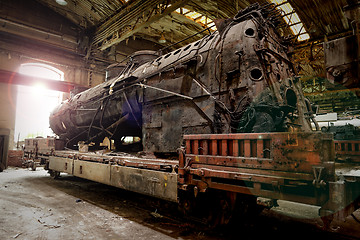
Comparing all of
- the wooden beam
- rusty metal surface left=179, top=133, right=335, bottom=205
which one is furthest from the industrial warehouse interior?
the wooden beam

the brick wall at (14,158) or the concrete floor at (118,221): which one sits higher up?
the brick wall at (14,158)

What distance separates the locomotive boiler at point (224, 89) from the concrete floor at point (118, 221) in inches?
55.6

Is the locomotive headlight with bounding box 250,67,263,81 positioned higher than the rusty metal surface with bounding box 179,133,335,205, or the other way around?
the locomotive headlight with bounding box 250,67,263,81

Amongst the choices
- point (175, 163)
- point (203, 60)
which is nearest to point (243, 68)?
point (203, 60)

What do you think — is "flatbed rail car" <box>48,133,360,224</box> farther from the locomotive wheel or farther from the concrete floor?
the concrete floor

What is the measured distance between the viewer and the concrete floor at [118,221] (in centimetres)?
353

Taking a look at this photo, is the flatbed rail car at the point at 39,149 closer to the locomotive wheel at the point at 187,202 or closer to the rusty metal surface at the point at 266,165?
the locomotive wheel at the point at 187,202

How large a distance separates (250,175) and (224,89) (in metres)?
1.75

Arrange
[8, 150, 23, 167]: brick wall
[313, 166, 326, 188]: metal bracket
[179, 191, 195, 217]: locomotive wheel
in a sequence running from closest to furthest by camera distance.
A: [313, 166, 326, 188]: metal bracket < [179, 191, 195, 217]: locomotive wheel < [8, 150, 23, 167]: brick wall

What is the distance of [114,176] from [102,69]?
12097 mm

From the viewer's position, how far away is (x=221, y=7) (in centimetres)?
1061

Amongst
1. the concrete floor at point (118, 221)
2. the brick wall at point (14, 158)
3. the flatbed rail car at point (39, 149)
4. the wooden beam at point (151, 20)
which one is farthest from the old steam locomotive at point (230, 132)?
the brick wall at point (14, 158)

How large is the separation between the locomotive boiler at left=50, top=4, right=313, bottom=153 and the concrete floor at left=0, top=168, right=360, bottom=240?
1.41m

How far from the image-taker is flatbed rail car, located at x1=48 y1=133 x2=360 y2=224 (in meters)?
2.28
